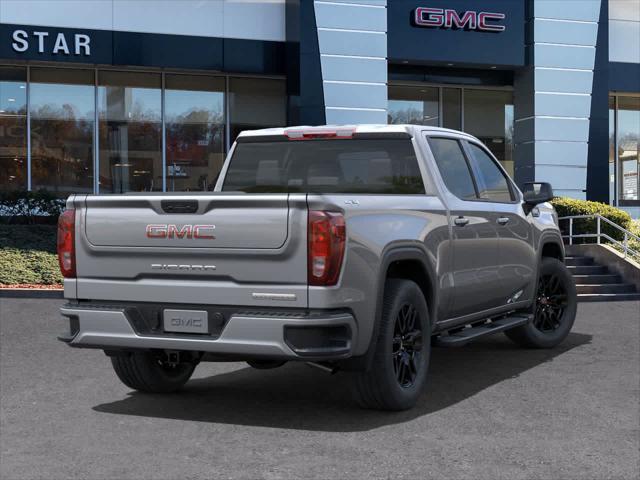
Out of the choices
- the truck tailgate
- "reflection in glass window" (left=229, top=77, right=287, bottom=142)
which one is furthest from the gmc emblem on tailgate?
"reflection in glass window" (left=229, top=77, right=287, bottom=142)

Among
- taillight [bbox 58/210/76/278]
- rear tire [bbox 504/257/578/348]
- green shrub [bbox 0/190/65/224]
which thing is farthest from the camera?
green shrub [bbox 0/190/65/224]

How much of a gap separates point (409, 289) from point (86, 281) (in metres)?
2.26

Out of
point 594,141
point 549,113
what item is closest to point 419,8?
point 549,113

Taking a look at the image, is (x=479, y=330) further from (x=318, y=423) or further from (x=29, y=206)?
(x=29, y=206)

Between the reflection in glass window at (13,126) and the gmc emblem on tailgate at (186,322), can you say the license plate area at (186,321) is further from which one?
the reflection in glass window at (13,126)

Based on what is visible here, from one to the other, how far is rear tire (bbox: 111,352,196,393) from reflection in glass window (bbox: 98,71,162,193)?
15357 millimetres

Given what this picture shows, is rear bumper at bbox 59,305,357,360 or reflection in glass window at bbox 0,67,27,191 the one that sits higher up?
reflection in glass window at bbox 0,67,27,191

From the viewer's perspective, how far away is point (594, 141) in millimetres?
22703

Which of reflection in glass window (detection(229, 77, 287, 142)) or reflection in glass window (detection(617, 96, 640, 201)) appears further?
reflection in glass window (detection(617, 96, 640, 201))

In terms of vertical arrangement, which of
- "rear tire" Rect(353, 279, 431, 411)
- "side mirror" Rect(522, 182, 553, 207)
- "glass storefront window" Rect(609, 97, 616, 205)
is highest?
"glass storefront window" Rect(609, 97, 616, 205)

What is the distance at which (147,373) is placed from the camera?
7.02 meters

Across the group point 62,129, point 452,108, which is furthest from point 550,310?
point 452,108

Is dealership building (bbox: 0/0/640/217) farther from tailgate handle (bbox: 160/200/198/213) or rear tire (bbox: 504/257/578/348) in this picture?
tailgate handle (bbox: 160/200/198/213)

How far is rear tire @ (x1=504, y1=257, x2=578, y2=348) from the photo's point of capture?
→ 9469mm
